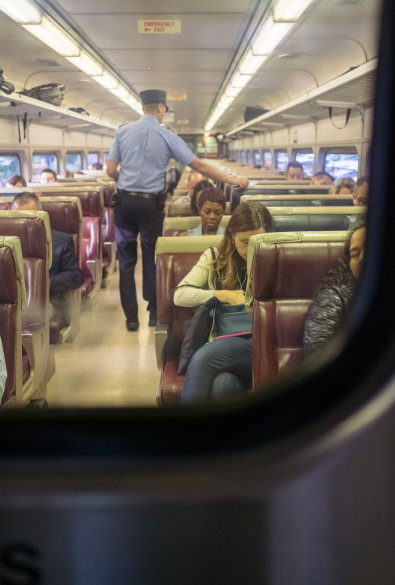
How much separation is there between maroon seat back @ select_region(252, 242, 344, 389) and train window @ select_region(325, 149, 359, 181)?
17.6ft

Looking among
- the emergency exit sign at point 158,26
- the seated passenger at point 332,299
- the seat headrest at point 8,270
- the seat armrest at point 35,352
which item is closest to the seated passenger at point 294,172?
the emergency exit sign at point 158,26

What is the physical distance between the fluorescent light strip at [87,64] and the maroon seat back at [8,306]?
15.0 feet

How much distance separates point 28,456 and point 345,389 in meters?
0.47

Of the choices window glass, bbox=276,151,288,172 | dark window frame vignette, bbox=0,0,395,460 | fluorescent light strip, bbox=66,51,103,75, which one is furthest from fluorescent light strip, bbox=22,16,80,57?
window glass, bbox=276,151,288,172

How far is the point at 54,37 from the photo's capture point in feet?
17.0

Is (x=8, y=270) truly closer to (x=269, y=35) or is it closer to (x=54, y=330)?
(x=54, y=330)

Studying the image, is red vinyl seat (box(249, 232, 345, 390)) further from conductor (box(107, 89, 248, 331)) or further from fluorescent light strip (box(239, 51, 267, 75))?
fluorescent light strip (box(239, 51, 267, 75))

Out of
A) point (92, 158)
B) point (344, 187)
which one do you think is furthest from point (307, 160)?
point (92, 158)

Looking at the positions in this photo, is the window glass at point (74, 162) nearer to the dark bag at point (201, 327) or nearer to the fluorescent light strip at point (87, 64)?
the fluorescent light strip at point (87, 64)

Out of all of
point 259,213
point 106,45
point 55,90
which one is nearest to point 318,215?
point 259,213

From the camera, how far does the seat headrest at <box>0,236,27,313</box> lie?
228 centimetres

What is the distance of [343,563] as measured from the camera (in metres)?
0.81

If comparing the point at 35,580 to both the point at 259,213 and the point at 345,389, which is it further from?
the point at 259,213

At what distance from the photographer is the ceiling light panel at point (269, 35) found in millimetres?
4594
